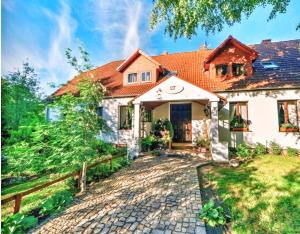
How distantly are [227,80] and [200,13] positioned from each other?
18.8ft

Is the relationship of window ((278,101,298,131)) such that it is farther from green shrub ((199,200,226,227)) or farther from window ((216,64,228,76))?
green shrub ((199,200,226,227))

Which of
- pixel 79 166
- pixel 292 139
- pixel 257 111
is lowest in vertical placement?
pixel 79 166

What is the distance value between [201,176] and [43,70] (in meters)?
5.94

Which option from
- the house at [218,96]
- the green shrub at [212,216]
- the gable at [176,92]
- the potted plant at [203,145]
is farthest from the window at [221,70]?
the green shrub at [212,216]

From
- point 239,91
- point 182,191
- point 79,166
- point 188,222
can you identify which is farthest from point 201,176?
point 239,91

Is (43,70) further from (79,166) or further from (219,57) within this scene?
(219,57)

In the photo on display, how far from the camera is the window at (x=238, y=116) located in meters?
10.7

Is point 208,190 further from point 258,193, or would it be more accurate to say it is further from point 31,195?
point 31,195

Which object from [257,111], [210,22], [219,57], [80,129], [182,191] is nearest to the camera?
[182,191]

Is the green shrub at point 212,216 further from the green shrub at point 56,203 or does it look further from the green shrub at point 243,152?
the green shrub at point 243,152

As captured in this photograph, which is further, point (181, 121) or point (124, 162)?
point (181, 121)

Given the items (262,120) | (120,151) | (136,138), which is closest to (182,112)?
(136,138)

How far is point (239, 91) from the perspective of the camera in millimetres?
10719

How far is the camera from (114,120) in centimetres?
1275
